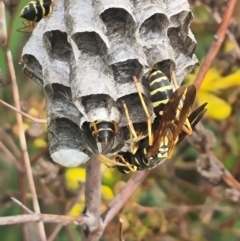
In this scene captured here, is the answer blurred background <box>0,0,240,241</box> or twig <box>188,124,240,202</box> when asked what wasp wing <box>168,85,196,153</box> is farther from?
blurred background <box>0,0,240,241</box>

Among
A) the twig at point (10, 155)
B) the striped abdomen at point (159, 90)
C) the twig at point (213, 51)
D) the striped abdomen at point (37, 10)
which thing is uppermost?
the striped abdomen at point (37, 10)

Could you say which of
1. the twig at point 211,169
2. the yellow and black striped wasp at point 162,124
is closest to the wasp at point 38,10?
the yellow and black striped wasp at point 162,124

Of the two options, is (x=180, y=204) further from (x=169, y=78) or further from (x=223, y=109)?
(x=169, y=78)

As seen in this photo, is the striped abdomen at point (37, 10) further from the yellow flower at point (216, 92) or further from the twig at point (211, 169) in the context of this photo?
the yellow flower at point (216, 92)

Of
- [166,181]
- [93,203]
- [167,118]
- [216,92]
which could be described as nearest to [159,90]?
[167,118]

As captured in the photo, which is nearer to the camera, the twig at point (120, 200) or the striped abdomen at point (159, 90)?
the striped abdomen at point (159, 90)

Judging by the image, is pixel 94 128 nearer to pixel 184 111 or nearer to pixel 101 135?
pixel 101 135

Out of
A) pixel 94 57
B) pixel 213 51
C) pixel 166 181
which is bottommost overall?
pixel 166 181
